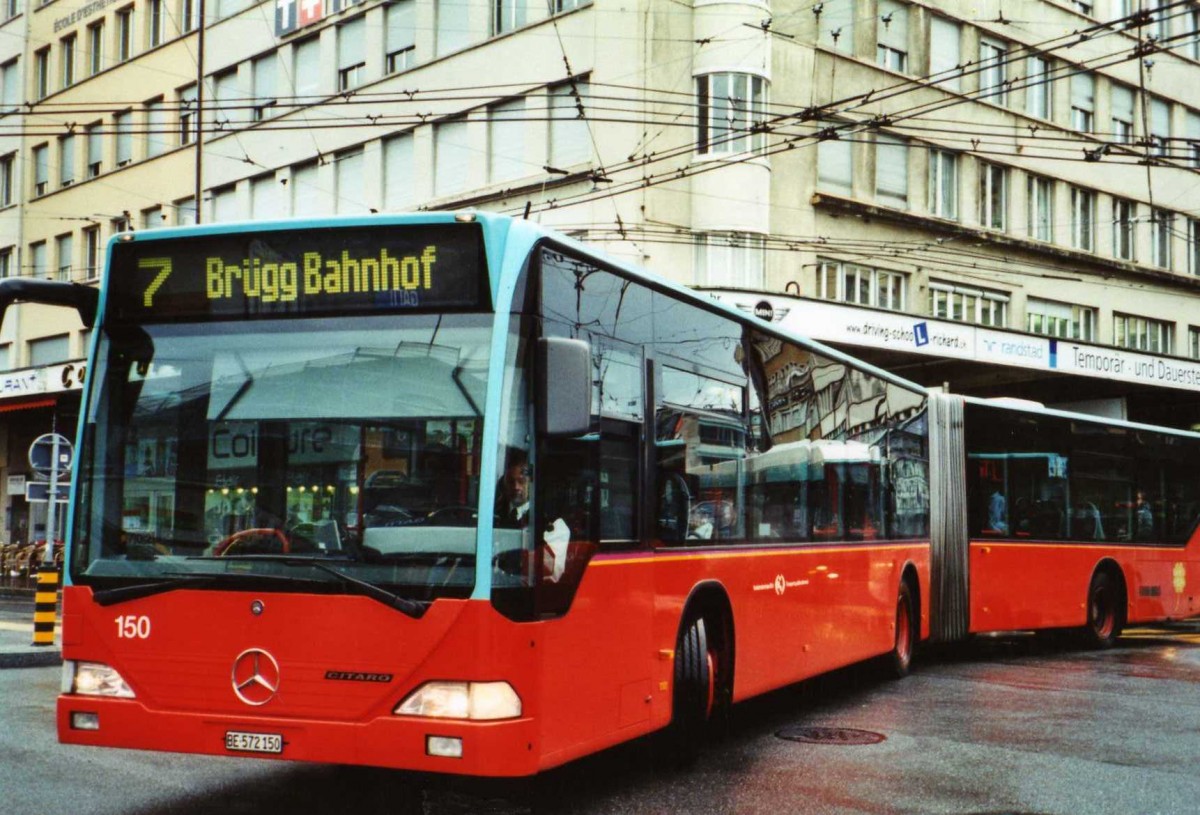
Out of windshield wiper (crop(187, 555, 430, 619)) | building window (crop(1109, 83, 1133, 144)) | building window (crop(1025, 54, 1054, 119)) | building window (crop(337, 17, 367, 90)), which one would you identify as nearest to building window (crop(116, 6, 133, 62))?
building window (crop(337, 17, 367, 90))

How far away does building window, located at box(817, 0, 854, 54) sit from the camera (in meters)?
30.9

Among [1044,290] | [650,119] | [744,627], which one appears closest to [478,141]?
[650,119]

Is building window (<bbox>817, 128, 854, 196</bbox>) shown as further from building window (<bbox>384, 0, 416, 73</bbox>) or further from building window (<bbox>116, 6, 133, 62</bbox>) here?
building window (<bbox>116, 6, 133, 62</bbox>)

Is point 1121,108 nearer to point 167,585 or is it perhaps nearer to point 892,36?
point 892,36

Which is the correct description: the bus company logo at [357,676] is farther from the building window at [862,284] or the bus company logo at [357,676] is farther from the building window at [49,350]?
the building window at [49,350]

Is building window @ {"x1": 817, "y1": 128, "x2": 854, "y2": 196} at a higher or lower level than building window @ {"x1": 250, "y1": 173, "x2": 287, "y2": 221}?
lower

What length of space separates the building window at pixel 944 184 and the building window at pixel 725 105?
266 inches

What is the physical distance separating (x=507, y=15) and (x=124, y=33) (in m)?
16.7

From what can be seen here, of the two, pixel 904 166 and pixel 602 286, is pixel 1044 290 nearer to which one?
pixel 904 166

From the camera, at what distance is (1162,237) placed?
41562 millimetres

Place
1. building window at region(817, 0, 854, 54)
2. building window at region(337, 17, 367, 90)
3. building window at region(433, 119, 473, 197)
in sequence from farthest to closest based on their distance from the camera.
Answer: building window at region(337, 17, 367, 90) < building window at region(433, 119, 473, 197) < building window at region(817, 0, 854, 54)

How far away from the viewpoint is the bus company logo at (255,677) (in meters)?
6.70

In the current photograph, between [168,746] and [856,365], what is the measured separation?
305 inches

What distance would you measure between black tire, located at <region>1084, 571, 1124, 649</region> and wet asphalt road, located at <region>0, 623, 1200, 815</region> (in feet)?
18.4
